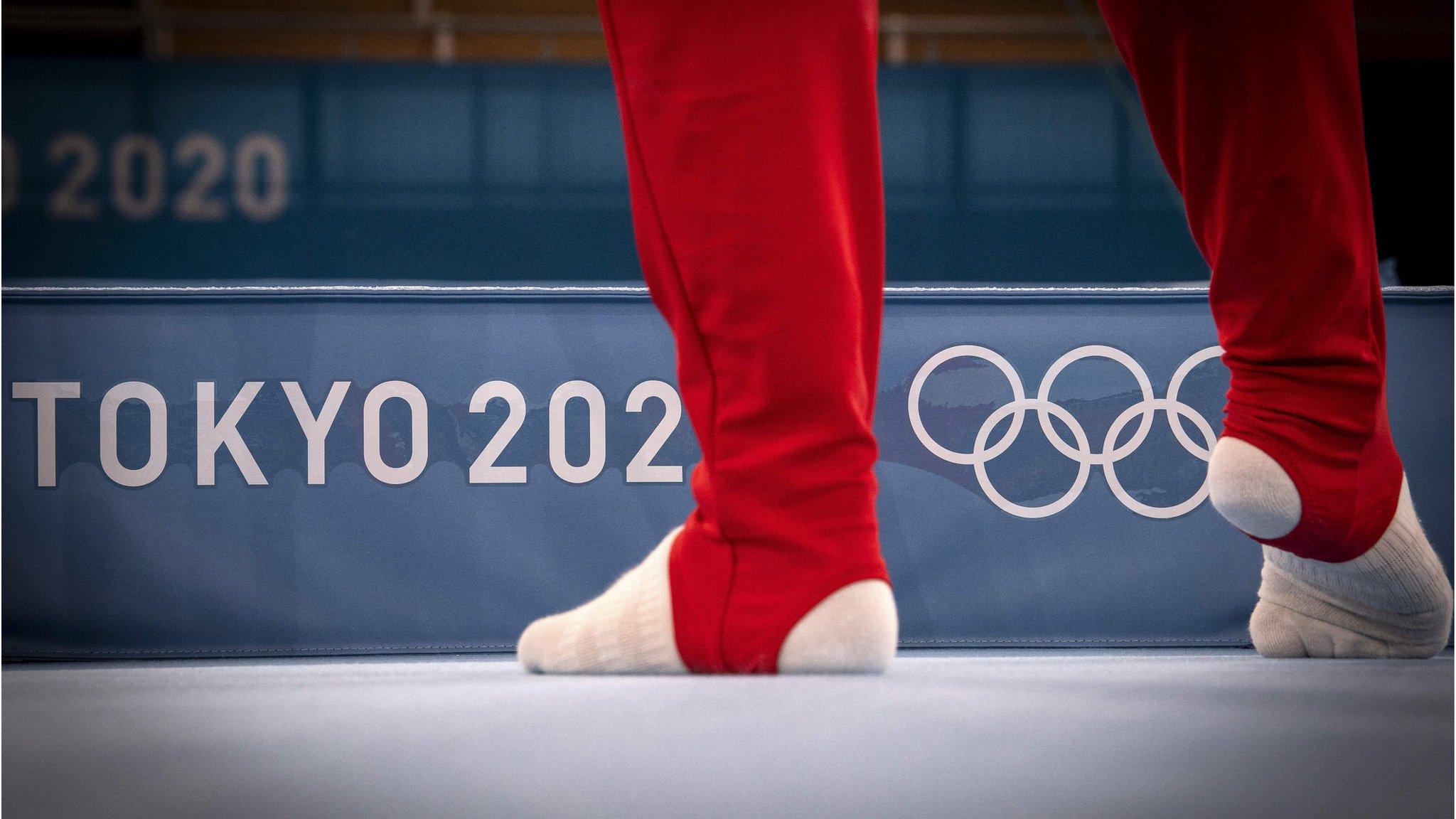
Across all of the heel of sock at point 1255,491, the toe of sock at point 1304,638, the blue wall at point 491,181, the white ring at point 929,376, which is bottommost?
the toe of sock at point 1304,638

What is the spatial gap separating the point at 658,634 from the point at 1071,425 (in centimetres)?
61

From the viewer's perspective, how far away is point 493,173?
110 inches

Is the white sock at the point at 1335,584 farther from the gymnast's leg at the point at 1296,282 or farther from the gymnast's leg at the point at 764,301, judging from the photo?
the gymnast's leg at the point at 764,301

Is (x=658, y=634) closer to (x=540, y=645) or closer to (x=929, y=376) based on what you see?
(x=540, y=645)

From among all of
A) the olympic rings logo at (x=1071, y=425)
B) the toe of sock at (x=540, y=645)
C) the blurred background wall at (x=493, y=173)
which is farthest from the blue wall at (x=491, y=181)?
the toe of sock at (x=540, y=645)

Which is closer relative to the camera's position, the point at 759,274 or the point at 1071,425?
the point at 759,274

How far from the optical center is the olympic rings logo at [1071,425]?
0.95 meters

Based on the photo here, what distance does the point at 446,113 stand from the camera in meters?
2.78

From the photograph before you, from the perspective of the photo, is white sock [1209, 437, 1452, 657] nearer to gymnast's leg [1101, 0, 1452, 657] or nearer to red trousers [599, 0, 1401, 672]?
gymnast's leg [1101, 0, 1452, 657]

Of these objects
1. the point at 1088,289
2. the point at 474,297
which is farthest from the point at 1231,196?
the point at 474,297

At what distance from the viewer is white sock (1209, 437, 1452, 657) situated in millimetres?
555

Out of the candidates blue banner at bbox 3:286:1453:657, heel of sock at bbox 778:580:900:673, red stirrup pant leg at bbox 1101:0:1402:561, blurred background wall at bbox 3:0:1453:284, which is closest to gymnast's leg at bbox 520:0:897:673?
heel of sock at bbox 778:580:900:673

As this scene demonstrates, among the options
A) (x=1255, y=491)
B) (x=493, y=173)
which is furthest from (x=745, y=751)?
(x=493, y=173)

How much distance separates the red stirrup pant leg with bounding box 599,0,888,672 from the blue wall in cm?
237
